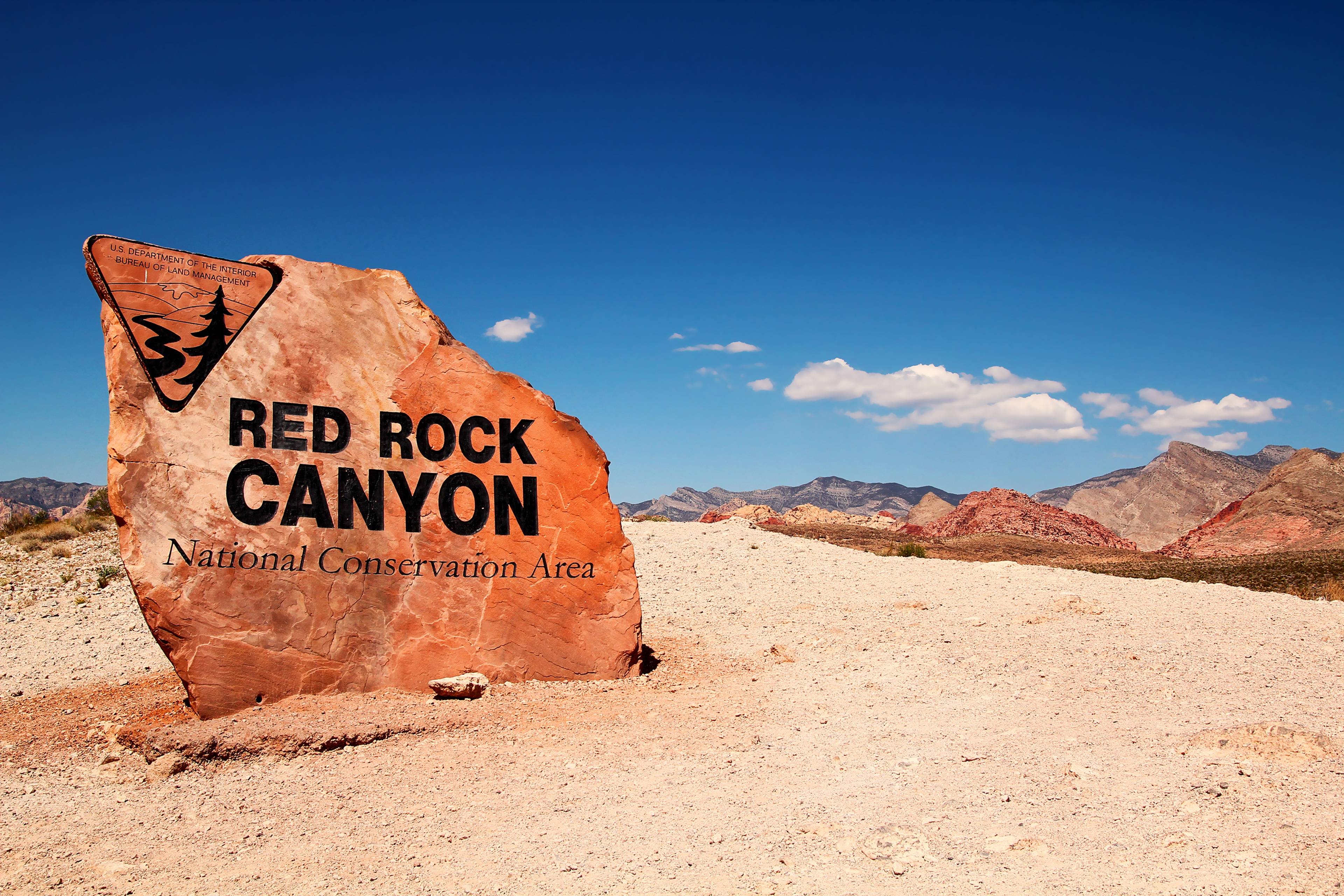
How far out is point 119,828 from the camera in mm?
4680

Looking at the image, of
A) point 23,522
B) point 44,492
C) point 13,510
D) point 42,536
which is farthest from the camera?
point 44,492

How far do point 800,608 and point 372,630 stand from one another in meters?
6.02

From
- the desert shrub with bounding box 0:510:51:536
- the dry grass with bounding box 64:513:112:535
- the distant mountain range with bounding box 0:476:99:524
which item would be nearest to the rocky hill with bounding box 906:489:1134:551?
the dry grass with bounding box 64:513:112:535

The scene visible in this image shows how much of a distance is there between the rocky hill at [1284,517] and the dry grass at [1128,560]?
2.26 meters

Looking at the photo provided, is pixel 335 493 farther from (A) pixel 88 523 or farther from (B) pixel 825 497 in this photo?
(B) pixel 825 497

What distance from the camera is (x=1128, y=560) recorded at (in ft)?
67.9

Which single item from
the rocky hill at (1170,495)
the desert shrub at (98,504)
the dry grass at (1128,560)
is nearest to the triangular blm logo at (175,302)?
the dry grass at (1128,560)

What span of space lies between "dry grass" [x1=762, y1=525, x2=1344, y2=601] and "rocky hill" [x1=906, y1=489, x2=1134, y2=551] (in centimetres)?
183

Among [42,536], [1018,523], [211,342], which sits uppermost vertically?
[211,342]

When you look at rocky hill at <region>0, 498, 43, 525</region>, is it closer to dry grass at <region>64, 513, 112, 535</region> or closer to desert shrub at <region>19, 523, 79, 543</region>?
dry grass at <region>64, 513, 112, 535</region>

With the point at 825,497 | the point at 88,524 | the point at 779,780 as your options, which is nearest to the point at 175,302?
the point at 779,780

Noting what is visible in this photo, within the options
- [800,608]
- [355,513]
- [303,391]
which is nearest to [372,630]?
[355,513]

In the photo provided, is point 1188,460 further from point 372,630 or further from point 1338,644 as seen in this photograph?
point 372,630

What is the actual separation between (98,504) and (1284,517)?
32082mm
